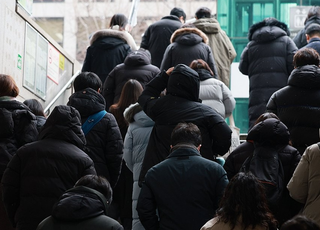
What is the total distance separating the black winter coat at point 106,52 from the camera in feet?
43.8

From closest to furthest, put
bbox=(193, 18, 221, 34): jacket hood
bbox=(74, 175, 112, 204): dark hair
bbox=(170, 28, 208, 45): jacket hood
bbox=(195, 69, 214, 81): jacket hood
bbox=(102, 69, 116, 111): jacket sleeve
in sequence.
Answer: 1. bbox=(74, 175, 112, 204): dark hair
2. bbox=(195, 69, 214, 81): jacket hood
3. bbox=(102, 69, 116, 111): jacket sleeve
4. bbox=(170, 28, 208, 45): jacket hood
5. bbox=(193, 18, 221, 34): jacket hood

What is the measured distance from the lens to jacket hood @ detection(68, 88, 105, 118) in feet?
31.8

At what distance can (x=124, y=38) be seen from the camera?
13.5 m

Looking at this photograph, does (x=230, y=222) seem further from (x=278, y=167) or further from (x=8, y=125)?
(x=8, y=125)

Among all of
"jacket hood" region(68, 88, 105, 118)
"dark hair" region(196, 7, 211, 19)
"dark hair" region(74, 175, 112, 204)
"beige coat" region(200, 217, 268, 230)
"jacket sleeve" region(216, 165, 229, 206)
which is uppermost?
"dark hair" region(196, 7, 211, 19)

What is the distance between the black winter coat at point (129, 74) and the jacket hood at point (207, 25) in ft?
5.94

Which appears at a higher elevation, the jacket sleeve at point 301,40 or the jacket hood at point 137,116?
the jacket sleeve at point 301,40

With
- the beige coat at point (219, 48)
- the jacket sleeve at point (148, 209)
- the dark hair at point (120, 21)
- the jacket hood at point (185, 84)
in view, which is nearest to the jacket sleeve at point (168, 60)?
the dark hair at point (120, 21)

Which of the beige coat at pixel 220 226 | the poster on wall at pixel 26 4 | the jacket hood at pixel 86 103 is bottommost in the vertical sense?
the beige coat at pixel 220 226

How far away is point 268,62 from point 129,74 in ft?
6.87

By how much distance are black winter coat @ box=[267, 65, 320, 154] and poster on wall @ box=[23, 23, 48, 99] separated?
206 inches

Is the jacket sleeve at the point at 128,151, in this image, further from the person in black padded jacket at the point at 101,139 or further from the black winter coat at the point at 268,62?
the black winter coat at the point at 268,62

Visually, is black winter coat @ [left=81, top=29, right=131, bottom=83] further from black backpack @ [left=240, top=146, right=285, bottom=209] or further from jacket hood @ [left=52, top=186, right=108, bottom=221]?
jacket hood @ [left=52, top=186, right=108, bottom=221]

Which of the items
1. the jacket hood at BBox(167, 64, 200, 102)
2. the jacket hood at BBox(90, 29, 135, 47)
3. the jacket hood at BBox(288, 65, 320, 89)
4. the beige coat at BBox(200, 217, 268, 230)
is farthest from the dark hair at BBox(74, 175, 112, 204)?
the jacket hood at BBox(90, 29, 135, 47)
